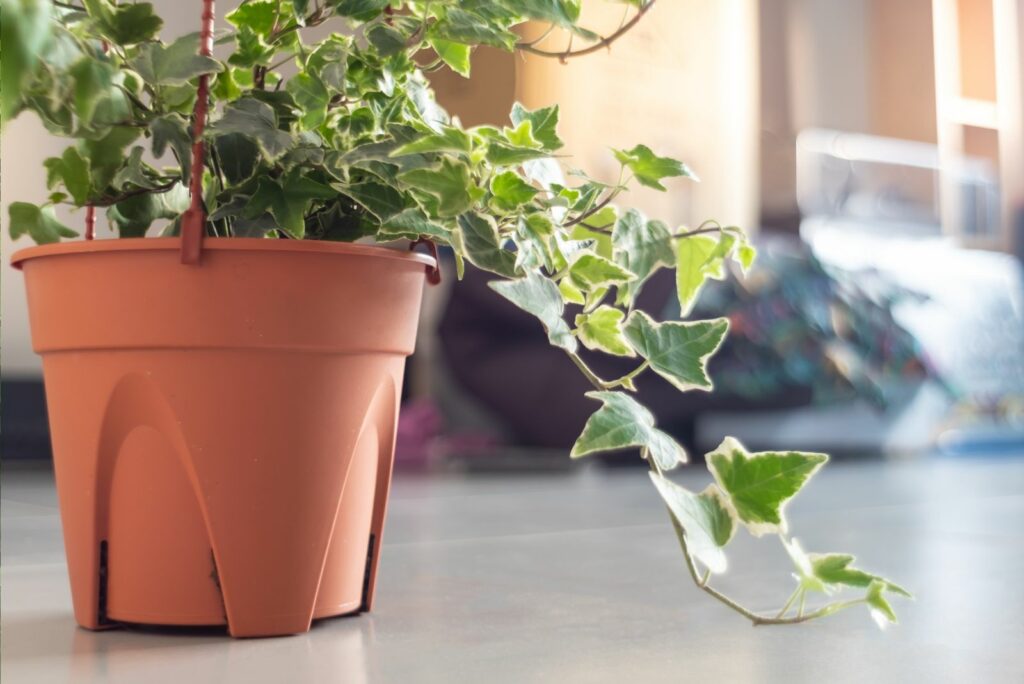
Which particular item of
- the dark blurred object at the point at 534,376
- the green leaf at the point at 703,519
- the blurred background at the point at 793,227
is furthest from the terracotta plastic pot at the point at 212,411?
the dark blurred object at the point at 534,376

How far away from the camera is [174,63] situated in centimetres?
65

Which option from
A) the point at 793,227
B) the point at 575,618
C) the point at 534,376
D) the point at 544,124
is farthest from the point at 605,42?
the point at 793,227

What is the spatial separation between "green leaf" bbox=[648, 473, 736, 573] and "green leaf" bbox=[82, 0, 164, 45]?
0.42 m

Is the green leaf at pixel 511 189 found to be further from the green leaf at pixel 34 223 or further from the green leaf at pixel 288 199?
the green leaf at pixel 34 223

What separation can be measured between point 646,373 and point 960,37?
4.10 metres

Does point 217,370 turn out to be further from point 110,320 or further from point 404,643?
point 404,643

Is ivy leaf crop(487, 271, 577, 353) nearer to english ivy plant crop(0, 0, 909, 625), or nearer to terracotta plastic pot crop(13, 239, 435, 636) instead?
english ivy plant crop(0, 0, 909, 625)

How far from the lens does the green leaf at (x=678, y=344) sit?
665mm

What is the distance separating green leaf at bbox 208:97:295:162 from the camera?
0.68m

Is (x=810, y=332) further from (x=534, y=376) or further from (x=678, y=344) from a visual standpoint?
(x=678, y=344)

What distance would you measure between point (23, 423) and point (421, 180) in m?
2.39

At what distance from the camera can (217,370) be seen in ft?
2.28

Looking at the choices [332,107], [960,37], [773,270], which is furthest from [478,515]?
[960,37]

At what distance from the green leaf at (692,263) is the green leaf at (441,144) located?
0.71 feet
